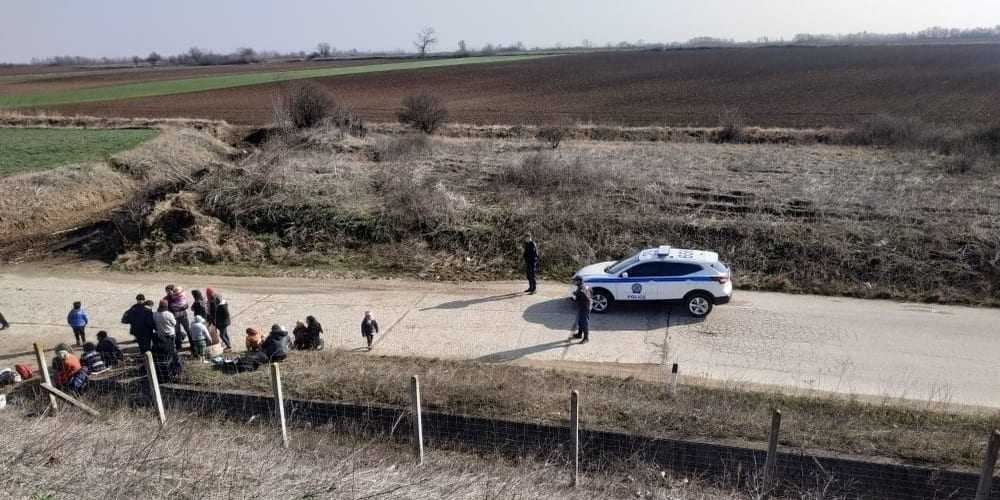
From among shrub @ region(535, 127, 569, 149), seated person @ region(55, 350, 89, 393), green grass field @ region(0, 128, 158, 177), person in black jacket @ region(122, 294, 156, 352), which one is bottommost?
seated person @ region(55, 350, 89, 393)

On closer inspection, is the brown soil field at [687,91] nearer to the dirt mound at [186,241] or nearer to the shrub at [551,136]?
the shrub at [551,136]

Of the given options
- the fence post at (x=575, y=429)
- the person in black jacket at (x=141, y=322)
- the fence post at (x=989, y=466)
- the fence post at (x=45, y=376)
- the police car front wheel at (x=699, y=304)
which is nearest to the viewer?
Answer: the fence post at (x=989, y=466)

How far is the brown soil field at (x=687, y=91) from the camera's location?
1790 inches

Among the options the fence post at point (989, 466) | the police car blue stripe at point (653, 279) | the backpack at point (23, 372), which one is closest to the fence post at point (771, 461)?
the fence post at point (989, 466)

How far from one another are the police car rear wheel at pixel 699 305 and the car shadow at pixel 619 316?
0.48 feet

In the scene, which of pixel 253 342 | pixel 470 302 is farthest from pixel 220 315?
pixel 470 302

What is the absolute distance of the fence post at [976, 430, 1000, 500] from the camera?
662cm

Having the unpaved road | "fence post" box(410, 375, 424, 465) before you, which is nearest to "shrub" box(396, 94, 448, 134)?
the unpaved road

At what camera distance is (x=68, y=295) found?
17062 mm

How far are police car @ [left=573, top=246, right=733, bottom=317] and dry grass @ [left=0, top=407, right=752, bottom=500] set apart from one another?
6.76 m

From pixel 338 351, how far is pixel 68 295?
8709 mm

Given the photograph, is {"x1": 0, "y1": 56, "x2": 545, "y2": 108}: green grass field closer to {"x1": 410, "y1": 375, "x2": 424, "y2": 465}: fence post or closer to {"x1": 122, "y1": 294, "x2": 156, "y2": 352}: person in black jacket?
{"x1": 122, "y1": 294, "x2": 156, "y2": 352}: person in black jacket

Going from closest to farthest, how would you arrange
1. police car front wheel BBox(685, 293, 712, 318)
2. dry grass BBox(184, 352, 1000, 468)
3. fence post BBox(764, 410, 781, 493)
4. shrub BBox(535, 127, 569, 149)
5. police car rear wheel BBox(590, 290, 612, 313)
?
1. fence post BBox(764, 410, 781, 493)
2. dry grass BBox(184, 352, 1000, 468)
3. police car front wheel BBox(685, 293, 712, 318)
4. police car rear wheel BBox(590, 290, 612, 313)
5. shrub BBox(535, 127, 569, 149)

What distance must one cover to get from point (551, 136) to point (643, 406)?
25.3 metres
